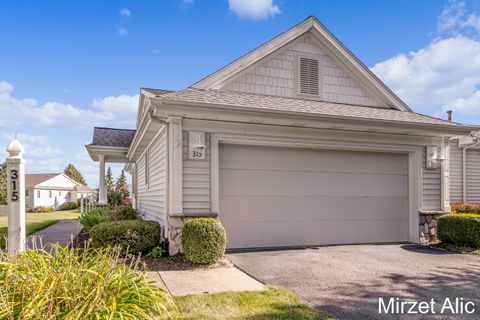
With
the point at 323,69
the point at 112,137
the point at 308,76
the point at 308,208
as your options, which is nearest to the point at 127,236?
the point at 308,208

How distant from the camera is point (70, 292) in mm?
2781

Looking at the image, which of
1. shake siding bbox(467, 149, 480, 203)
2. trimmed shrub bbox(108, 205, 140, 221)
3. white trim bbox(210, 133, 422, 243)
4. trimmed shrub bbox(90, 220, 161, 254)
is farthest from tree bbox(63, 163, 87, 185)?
white trim bbox(210, 133, 422, 243)

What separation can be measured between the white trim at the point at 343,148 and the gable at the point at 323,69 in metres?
1.85

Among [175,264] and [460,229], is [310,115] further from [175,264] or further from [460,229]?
[460,229]

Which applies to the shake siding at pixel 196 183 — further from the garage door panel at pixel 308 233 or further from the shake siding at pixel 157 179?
the garage door panel at pixel 308 233

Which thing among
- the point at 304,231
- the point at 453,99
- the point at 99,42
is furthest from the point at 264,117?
the point at 453,99

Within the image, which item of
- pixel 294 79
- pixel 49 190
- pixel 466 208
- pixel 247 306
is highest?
pixel 294 79

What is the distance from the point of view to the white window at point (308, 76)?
947cm

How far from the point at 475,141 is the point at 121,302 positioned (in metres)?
14.3

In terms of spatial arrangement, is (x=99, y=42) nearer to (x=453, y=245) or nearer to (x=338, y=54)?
(x=338, y=54)

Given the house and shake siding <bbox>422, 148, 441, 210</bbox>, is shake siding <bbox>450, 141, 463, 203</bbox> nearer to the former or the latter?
the house

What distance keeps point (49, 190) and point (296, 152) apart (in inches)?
1530

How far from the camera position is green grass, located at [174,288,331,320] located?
A: 12.1 ft

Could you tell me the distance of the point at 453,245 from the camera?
8039 mm
